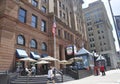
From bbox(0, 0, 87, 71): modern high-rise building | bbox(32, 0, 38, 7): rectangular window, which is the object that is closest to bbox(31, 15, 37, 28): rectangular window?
bbox(0, 0, 87, 71): modern high-rise building

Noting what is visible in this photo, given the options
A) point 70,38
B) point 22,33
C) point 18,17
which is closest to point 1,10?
point 18,17

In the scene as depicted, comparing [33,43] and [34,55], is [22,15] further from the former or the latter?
[34,55]

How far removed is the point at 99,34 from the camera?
7862 cm

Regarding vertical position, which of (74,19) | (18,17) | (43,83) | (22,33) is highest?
(74,19)

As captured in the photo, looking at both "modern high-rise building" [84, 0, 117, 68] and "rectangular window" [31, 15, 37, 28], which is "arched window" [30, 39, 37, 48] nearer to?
"rectangular window" [31, 15, 37, 28]

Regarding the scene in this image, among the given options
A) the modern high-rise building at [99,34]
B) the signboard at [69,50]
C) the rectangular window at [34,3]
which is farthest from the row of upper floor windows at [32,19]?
the modern high-rise building at [99,34]

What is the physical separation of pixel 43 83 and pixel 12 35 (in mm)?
9298

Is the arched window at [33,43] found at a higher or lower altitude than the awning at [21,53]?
higher

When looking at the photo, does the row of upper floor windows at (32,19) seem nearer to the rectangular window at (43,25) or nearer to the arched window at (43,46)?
the rectangular window at (43,25)

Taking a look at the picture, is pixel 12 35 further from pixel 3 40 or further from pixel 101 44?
pixel 101 44

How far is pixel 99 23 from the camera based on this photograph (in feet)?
264

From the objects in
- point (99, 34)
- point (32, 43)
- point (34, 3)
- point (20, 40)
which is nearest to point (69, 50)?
point (32, 43)

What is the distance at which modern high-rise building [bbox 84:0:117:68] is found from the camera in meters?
73.3

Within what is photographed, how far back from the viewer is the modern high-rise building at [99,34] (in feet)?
241
